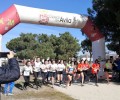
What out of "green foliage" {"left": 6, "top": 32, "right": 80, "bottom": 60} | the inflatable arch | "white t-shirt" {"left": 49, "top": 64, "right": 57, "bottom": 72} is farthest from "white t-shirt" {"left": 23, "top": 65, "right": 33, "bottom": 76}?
"green foliage" {"left": 6, "top": 32, "right": 80, "bottom": 60}

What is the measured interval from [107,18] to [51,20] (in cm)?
366

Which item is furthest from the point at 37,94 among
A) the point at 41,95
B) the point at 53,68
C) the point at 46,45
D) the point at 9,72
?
the point at 46,45

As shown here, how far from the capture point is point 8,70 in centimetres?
383

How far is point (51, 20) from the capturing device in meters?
16.8

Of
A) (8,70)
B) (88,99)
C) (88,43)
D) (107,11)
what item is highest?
(107,11)

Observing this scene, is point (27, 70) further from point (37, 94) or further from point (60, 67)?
point (60, 67)

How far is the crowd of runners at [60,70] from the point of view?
604 inches

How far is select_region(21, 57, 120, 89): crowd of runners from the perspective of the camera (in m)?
15.4

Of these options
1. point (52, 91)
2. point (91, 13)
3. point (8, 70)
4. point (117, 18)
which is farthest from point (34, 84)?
point (8, 70)

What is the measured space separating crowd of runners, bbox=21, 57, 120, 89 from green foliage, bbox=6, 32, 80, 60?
3733cm

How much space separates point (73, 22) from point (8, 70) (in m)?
13.9

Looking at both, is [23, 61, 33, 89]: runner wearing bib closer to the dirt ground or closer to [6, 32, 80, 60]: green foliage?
the dirt ground

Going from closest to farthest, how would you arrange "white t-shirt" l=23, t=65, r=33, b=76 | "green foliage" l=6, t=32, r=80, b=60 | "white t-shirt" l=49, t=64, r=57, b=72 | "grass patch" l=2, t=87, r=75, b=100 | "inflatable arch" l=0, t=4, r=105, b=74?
"grass patch" l=2, t=87, r=75, b=100, "white t-shirt" l=23, t=65, r=33, b=76, "inflatable arch" l=0, t=4, r=105, b=74, "white t-shirt" l=49, t=64, r=57, b=72, "green foliage" l=6, t=32, r=80, b=60

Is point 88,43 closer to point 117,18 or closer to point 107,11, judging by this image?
point 107,11
